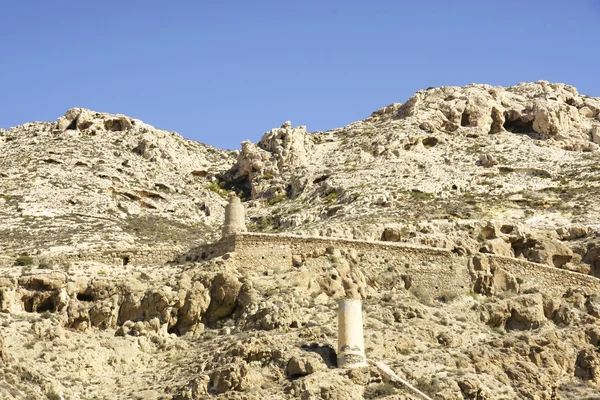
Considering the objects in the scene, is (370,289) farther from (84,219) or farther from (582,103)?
(582,103)

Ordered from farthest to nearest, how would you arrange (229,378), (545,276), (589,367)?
(545,276) → (589,367) → (229,378)

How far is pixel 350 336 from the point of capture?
34.6 metres

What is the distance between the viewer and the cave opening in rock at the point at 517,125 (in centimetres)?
7088

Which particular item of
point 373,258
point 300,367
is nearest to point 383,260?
point 373,258

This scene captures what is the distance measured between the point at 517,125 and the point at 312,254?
108 feet

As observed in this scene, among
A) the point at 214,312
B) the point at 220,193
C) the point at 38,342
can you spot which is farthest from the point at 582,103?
the point at 38,342

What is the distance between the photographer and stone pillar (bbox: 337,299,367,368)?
112 ft

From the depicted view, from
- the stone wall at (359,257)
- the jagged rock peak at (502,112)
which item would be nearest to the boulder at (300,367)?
the stone wall at (359,257)

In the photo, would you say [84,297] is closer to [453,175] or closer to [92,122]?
[453,175]

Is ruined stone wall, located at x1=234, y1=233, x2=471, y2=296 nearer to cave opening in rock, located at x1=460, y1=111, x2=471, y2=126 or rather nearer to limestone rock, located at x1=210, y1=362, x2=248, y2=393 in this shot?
limestone rock, located at x1=210, y1=362, x2=248, y2=393

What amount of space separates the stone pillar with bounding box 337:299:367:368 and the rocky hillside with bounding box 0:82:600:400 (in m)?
0.52

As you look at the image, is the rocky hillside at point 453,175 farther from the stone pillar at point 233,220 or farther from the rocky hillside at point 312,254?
the stone pillar at point 233,220

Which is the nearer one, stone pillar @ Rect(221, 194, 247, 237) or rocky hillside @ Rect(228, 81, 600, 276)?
stone pillar @ Rect(221, 194, 247, 237)

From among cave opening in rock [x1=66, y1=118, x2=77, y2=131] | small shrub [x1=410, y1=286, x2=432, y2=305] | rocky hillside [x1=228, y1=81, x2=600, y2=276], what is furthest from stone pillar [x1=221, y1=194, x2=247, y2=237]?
cave opening in rock [x1=66, y1=118, x2=77, y2=131]
